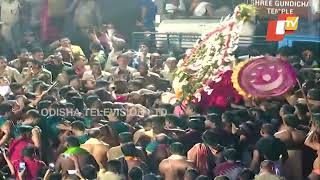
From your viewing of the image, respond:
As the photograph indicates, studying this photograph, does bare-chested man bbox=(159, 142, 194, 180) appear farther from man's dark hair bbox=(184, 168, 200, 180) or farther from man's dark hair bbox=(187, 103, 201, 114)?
man's dark hair bbox=(187, 103, 201, 114)

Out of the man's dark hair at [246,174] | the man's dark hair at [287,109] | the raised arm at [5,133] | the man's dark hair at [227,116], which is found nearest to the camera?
the man's dark hair at [246,174]

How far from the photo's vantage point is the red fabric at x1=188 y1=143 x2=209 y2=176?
5.98m

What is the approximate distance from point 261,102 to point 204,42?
0.58 meters

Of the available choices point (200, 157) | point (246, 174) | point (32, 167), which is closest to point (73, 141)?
point (32, 167)

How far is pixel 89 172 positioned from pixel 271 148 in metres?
1.32

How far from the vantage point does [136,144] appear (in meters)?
6.17

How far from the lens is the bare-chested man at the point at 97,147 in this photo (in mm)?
6234

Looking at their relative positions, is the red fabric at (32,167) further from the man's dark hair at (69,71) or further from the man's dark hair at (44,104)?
the man's dark hair at (69,71)

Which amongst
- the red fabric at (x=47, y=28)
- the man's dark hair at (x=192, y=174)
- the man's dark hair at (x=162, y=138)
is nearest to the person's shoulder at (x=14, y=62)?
the red fabric at (x=47, y=28)

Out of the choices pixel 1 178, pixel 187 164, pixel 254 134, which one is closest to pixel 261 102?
pixel 254 134

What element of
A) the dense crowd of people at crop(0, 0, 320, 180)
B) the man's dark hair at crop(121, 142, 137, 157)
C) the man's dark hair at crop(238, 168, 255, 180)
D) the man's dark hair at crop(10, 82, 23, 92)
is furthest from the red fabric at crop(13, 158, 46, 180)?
the man's dark hair at crop(238, 168, 255, 180)

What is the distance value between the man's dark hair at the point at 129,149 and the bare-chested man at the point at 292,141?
→ 101 cm

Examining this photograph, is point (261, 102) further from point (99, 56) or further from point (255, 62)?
point (99, 56)

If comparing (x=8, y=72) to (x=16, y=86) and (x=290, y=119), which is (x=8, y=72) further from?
(x=290, y=119)
